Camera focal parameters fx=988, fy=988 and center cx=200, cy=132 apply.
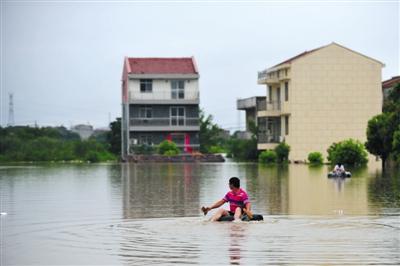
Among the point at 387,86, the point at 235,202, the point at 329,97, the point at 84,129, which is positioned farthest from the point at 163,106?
the point at 84,129

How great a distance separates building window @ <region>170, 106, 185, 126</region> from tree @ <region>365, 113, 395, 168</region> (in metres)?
27.5

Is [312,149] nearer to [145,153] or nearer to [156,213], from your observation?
[145,153]

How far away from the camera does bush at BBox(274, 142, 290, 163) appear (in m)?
74.1

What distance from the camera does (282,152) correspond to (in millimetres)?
74000

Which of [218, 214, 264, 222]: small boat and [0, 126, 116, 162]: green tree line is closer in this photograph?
[218, 214, 264, 222]: small boat

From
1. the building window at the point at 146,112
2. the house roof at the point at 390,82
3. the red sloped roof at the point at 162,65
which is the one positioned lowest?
the building window at the point at 146,112

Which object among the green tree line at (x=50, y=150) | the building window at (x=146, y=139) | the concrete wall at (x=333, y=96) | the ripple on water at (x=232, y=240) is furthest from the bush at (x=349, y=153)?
the ripple on water at (x=232, y=240)

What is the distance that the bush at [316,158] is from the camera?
70.8m

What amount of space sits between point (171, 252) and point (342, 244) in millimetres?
2892

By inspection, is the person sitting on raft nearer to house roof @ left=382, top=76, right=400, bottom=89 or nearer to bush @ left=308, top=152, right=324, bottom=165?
bush @ left=308, top=152, right=324, bottom=165

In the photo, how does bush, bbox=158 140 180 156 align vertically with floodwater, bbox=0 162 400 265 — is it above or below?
above

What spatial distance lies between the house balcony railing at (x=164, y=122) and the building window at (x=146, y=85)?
2.63m

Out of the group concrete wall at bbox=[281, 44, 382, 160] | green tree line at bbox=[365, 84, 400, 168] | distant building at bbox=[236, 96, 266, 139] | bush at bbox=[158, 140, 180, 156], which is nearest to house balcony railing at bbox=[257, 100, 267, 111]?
distant building at bbox=[236, 96, 266, 139]

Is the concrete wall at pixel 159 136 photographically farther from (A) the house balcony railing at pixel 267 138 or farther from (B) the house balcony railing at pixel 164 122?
(A) the house balcony railing at pixel 267 138
